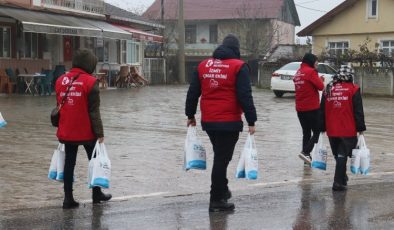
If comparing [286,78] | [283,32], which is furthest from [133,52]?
[283,32]

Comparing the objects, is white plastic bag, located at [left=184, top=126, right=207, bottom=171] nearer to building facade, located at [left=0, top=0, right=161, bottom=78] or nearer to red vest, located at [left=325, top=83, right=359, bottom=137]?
red vest, located at [left=325, top=83, right=359, bottom=137]

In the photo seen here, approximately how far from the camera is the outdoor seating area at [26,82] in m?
25.2

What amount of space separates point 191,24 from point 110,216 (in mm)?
56613

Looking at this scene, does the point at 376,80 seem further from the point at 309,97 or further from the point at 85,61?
the point at 85,61

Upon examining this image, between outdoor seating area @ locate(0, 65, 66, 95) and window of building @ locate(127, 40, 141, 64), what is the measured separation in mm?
11959

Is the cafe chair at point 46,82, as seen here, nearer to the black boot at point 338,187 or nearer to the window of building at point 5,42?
the window of building at point 5,42

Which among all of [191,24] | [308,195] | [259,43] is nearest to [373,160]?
[308,195]

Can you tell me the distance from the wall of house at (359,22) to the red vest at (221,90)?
32.9m

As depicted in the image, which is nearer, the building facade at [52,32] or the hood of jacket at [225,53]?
the hood of jacket at [225,53]

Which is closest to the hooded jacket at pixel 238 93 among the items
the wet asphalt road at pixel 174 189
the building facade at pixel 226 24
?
the wet asphalt road at pixel 174 189

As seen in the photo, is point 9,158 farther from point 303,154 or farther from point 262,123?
point 262,123

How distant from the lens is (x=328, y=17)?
39562mm

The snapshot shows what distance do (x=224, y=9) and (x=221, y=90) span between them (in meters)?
55.1

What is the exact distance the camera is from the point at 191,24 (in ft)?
206
